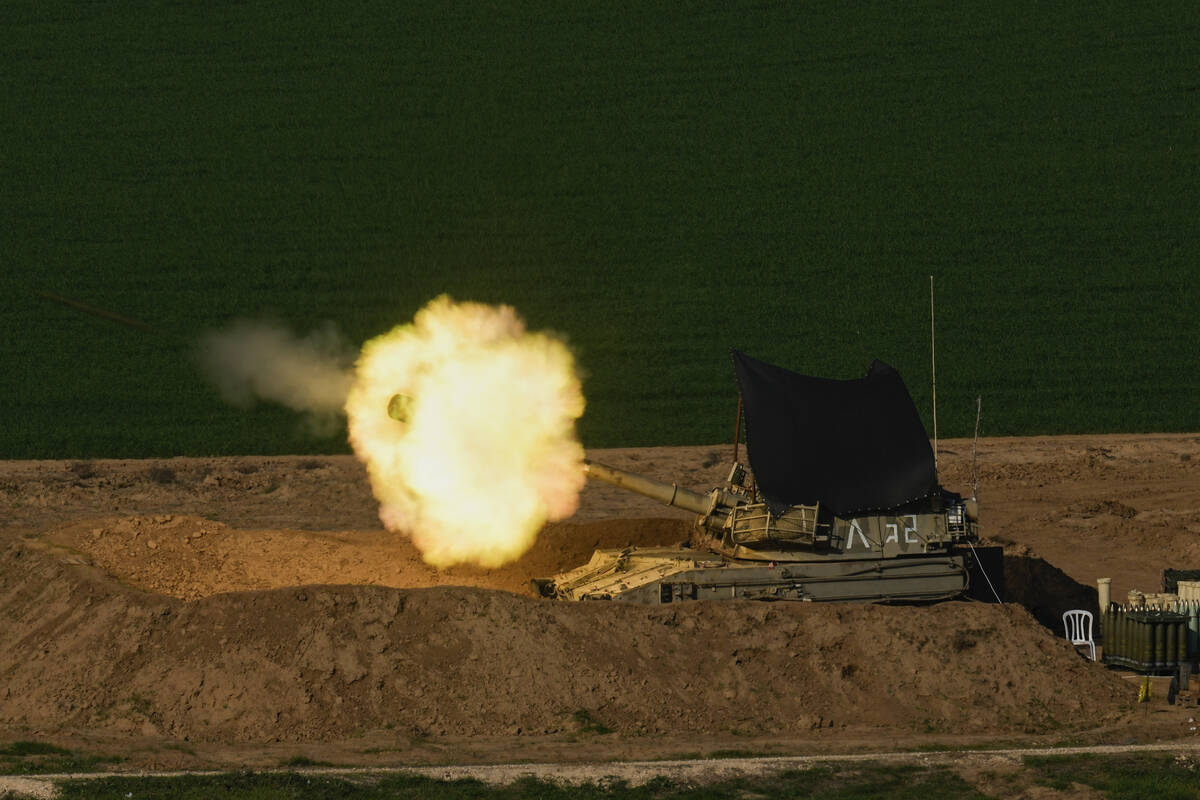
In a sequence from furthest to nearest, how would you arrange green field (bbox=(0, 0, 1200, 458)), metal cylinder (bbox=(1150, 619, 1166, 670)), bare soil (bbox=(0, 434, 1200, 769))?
green field (bbox=(0, 0, 1200, 458))
metal cylinder (bbox=(1150, 619, 1166, 670))
bare soil (bbox=(0, 434, 1200, 769))

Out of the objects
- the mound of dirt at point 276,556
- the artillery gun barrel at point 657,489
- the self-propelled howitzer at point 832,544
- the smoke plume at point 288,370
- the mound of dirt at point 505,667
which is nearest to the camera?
the mound of dirt at point 505,667

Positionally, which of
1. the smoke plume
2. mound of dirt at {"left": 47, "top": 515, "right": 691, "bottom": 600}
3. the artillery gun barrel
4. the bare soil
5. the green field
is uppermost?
the green field

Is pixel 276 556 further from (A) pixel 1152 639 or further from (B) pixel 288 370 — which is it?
(A) pixel 1152 639

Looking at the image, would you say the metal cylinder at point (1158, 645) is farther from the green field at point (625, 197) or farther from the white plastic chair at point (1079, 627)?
the green field at point (625, 197)

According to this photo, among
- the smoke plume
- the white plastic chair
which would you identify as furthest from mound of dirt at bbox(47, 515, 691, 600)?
the white plastic chair

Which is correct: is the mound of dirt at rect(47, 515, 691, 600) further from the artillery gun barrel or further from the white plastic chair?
the white plastic chair

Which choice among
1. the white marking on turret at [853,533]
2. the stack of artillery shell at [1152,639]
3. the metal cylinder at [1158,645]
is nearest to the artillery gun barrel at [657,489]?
the white marking on turret at [853,533]
